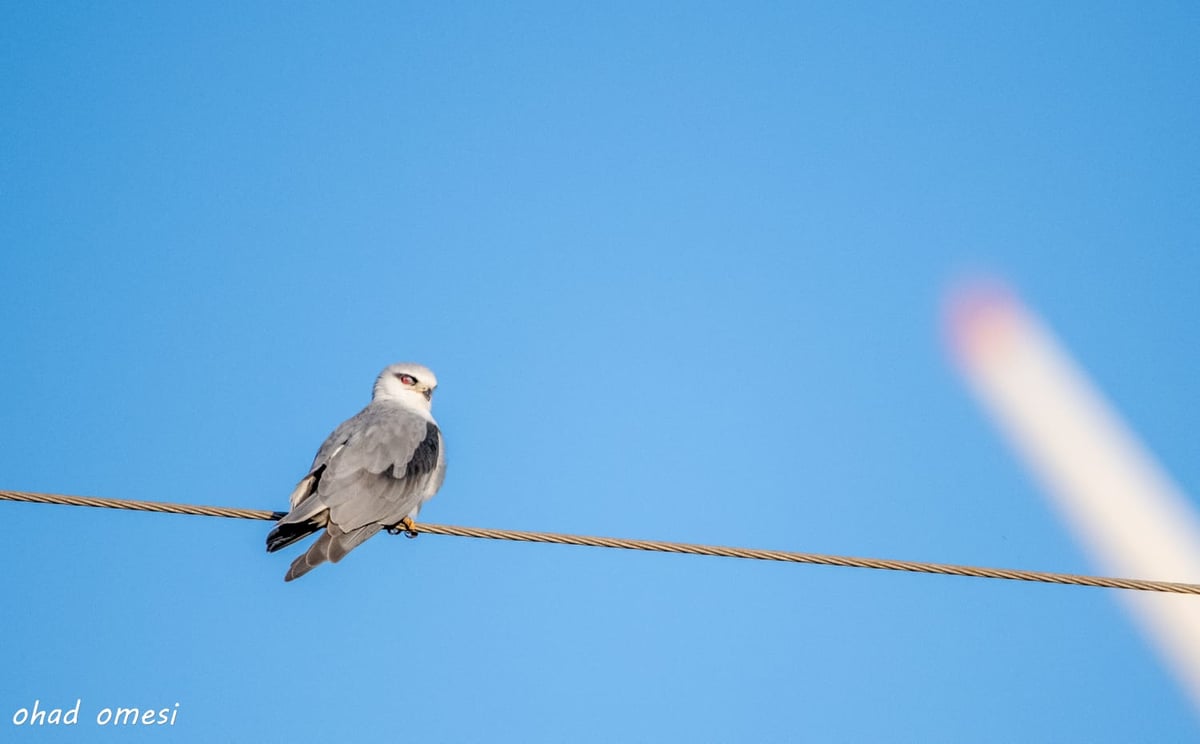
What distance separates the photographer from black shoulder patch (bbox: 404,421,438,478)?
862cm

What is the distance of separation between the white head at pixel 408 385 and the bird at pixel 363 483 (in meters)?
0.54

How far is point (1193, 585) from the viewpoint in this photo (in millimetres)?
6000

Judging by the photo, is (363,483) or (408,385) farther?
(408,385)

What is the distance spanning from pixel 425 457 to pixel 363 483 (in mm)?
866

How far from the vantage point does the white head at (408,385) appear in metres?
10.6

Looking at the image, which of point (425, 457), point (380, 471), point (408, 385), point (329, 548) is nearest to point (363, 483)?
point (380, 471)

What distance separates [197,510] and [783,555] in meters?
3.05

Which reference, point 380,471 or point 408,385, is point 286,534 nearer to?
point 380,471

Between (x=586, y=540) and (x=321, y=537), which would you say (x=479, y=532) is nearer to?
(x=586, y=540)

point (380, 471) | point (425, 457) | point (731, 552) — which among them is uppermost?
point (425, 457)

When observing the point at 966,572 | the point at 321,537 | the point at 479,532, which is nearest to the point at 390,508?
the point at 321,537

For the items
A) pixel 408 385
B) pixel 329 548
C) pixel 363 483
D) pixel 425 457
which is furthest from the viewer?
pixel 408 385

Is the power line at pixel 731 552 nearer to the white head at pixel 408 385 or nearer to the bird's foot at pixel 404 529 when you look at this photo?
the bird's foot at pixel 404 529

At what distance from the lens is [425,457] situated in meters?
8.88
